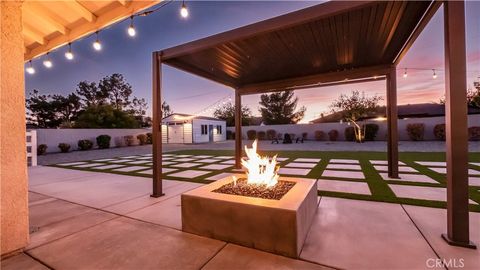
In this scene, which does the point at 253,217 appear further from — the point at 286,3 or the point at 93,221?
the point at 286,3

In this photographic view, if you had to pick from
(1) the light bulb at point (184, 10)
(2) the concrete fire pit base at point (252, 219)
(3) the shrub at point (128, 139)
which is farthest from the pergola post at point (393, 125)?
(3) the shrub at point (128, 139)

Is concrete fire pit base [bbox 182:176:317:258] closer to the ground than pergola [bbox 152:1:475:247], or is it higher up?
closer to the ground

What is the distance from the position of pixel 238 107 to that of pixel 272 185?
3.82 meters

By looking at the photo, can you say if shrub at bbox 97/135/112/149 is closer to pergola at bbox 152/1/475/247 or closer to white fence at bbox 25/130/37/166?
white fence at bbox 25/130/37/166

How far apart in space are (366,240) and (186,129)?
19707mm

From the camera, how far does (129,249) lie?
6.47ft

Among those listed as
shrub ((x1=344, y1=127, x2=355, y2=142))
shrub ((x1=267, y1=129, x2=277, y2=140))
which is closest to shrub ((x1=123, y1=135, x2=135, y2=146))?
shrub ((x1=267, y1=129, x2=277, y2=140))

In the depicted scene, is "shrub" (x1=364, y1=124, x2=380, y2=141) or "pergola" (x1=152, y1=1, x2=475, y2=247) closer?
"pergola" (x1=152, y1=1, x2=475, y2=247)

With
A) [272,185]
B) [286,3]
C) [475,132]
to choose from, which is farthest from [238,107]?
[475,132]

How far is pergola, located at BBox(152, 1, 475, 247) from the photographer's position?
1896 mm

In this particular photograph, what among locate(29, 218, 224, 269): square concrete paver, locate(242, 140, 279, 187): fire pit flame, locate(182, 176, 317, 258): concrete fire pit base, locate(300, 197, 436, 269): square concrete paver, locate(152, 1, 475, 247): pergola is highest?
locate(152, 1, 475, 247): pergola

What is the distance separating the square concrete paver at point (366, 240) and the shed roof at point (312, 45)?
2.44m

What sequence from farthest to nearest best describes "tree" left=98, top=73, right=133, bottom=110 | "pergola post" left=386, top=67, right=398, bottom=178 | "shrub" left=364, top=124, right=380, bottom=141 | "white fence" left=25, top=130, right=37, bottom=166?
"tree" left=98, top=73, right=133, bottom=110
"shrub" left=364, top=124, right=380, bottom=141
"white fence" left=25, top=130, right=37, bottom=166
"pergola post" left=386, top=67, right=398, bottom=178

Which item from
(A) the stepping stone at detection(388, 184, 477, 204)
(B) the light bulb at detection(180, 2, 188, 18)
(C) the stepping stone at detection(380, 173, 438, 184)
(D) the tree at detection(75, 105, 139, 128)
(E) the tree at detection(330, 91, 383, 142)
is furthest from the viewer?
(D) the tree at detection(75, 105, 139, 128)
